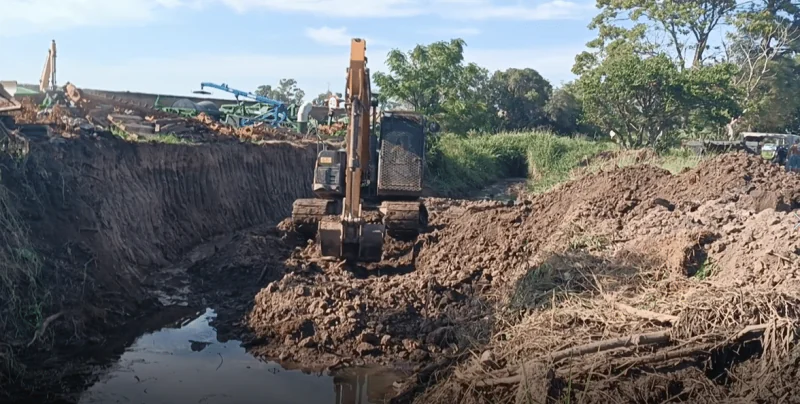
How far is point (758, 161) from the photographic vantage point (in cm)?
1248

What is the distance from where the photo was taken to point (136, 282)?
11.4 m

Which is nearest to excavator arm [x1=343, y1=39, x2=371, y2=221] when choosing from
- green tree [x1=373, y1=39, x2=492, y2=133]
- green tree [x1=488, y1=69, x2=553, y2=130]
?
green tree [x1=373, y1=39, x2=492, y2=133]

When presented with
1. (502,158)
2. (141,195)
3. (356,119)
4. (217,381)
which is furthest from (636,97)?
(217,381)

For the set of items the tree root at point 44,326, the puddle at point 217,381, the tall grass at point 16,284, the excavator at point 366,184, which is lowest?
the puddle at point 217,381

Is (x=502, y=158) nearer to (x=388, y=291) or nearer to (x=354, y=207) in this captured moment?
(x=354, y=207)

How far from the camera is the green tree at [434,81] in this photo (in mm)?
31047

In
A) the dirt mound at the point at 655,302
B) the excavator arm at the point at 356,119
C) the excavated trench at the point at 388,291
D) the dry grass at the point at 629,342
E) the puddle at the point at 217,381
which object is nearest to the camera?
the dry grass at the point at 629,342

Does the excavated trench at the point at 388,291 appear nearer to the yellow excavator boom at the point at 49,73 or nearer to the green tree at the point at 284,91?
the yellow excavator boom at the point at 49,73

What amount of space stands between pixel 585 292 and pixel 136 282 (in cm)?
672

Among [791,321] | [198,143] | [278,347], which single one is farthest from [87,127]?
[791,321]

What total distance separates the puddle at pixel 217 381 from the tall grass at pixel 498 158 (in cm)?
1760

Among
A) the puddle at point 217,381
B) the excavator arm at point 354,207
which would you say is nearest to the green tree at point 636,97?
the excavator arm at point 354,207

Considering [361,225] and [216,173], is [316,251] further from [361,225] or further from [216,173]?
[216,173]

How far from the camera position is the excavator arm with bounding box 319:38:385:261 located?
1170 cm
